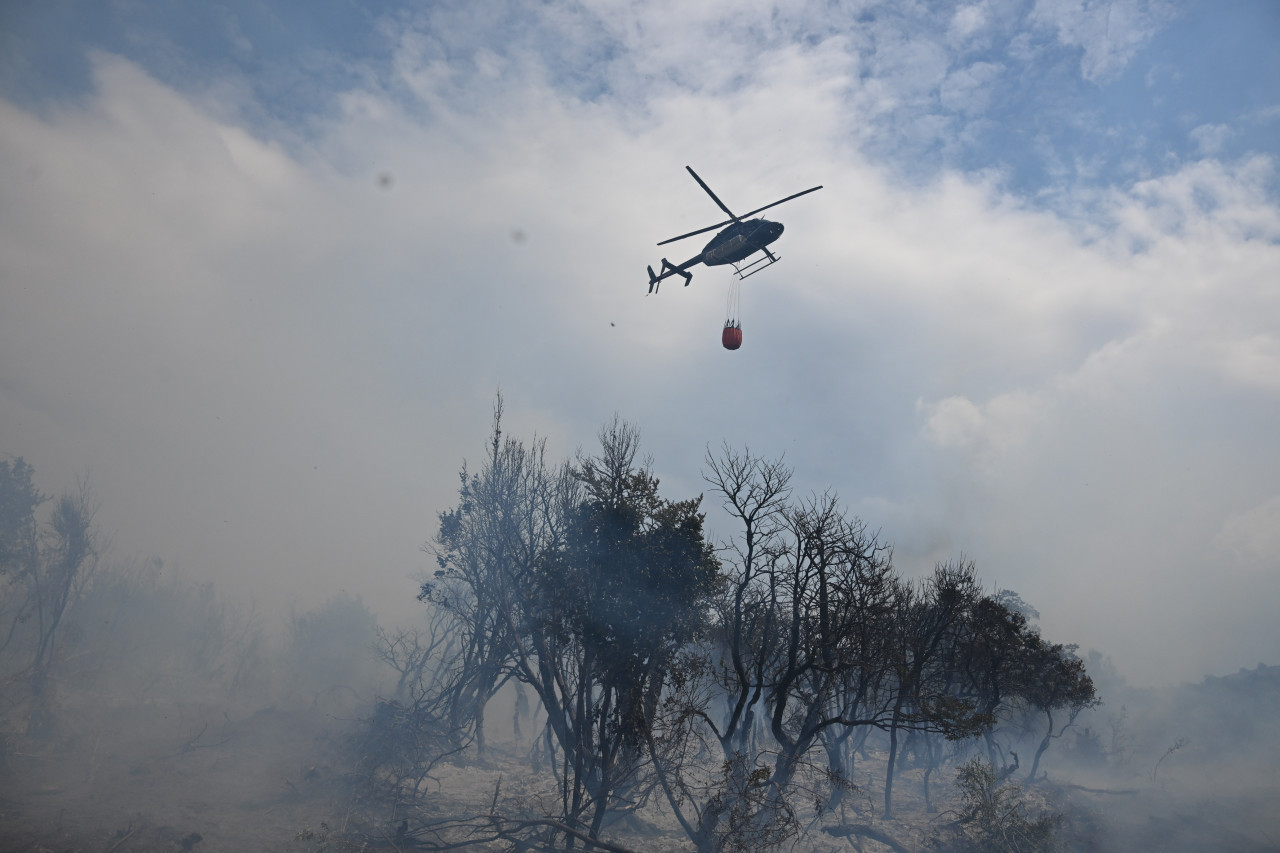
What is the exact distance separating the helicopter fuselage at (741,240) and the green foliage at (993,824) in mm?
20704

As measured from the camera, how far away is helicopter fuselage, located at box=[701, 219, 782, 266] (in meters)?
22.3

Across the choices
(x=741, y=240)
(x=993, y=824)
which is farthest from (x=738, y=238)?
(x=993, y=824)

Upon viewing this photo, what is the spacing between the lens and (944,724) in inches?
561

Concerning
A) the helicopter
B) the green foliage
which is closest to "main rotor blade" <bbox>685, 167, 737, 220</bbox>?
the helicopter

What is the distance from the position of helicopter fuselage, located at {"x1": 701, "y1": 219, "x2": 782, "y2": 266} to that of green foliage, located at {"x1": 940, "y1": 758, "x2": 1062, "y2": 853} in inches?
815

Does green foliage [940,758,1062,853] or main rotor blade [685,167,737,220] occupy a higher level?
main rotor blade [685,167,737,220]

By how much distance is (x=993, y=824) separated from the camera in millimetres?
A: 20875

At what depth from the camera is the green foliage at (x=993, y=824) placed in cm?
2038

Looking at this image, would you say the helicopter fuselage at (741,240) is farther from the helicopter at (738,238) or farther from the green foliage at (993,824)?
the green foliage at (993,824)

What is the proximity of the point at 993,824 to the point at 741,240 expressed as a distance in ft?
74.9

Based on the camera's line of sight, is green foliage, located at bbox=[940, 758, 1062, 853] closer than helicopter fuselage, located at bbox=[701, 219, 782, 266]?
Yes

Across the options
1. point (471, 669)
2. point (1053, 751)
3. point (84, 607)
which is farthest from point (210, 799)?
point (1053, 751)

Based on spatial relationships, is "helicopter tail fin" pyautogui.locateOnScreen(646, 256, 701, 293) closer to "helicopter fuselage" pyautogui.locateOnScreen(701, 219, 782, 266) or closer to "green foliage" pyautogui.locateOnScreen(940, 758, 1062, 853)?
"helicopter fuselage" pyautogui.locateOnScreen(701, 219, 782, 266)

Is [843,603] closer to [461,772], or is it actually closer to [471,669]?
[471,669]
